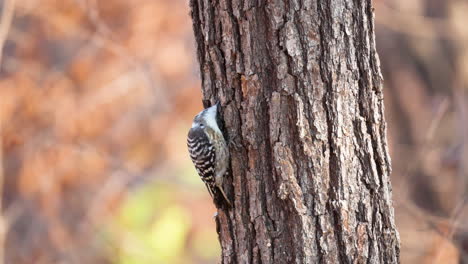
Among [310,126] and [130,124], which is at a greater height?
[130,124]

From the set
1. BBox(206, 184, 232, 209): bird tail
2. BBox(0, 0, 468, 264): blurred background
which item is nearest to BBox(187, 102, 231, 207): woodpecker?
BBox(206, 184, 232, 209): bird tail

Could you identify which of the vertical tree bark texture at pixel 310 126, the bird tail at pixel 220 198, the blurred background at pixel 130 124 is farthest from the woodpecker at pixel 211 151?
the blurred background at pixel 130 124

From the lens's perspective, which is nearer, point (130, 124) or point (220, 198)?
point (220, 198)

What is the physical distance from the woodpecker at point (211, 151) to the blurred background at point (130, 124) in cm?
348

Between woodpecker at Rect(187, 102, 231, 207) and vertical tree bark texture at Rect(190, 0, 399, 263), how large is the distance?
261 millimetres

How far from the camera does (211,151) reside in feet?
12.6

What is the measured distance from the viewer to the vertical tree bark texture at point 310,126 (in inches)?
116

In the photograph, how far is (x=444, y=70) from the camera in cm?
980

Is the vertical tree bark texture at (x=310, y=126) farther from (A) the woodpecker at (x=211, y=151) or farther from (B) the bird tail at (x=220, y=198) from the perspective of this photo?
(A) the woodpecker at (x=211, y=151)

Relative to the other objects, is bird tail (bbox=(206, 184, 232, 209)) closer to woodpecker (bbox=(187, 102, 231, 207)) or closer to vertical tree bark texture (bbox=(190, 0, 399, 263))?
woodpecker (bbox=(187, 102, 231, 207))

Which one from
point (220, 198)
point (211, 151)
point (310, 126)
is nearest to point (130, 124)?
point (211, 151)

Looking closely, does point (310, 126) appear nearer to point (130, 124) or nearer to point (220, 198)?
point (220, 198)

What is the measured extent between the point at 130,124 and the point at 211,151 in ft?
21.9

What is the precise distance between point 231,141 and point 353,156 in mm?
629
